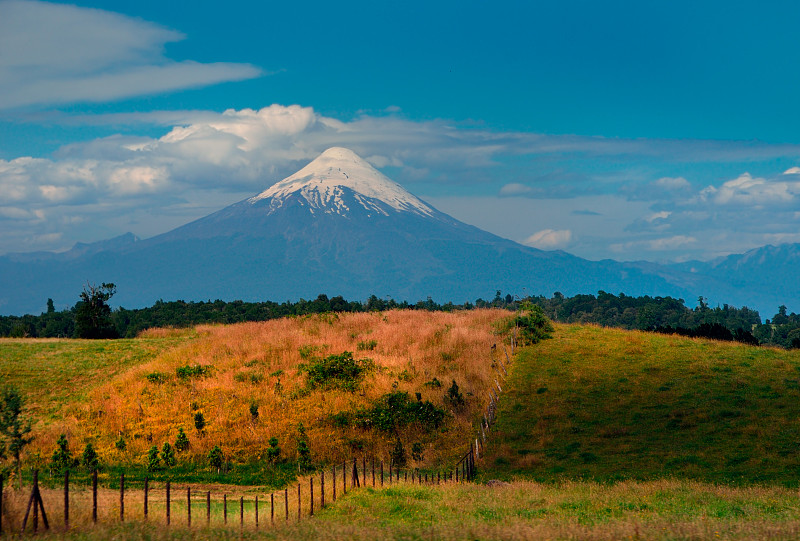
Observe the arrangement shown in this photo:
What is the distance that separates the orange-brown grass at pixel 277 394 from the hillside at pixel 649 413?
3897 millimetres

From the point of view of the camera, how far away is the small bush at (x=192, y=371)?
4816cm

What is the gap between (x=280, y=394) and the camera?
149 ft

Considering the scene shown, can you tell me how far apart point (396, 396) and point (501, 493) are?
55.6 feet

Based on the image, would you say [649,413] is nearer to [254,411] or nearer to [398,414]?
[398,414]

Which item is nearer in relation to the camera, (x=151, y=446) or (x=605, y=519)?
(x=605, y=519)

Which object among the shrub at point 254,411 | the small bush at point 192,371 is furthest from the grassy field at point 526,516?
the small bush at point 192,371

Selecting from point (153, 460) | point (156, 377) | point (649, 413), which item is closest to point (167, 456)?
point (153, 460)

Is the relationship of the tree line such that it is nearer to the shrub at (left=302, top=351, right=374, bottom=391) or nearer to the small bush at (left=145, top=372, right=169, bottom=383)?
the shrub at (left=302, top=351, right=374, bottom=391)

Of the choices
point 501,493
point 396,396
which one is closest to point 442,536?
point 501,493

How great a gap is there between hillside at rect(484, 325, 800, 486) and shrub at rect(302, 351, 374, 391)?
10075 millimetres

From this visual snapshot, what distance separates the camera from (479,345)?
176 feet

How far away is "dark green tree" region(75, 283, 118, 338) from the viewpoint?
226 ft

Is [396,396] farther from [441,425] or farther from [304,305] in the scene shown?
[304,305]

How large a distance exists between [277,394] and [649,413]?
2337 cm
